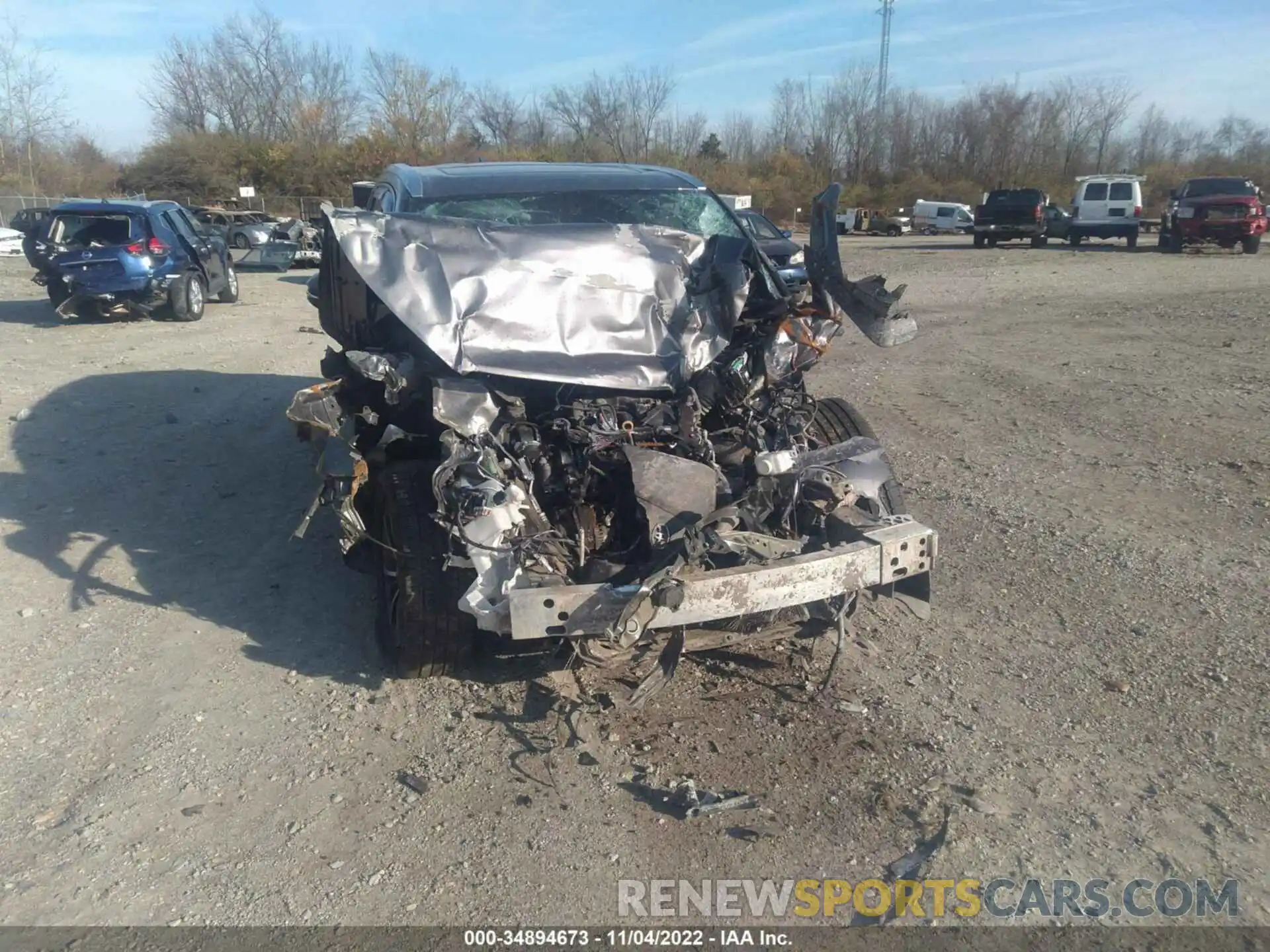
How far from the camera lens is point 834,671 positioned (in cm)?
395

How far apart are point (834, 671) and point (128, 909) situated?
261 cm

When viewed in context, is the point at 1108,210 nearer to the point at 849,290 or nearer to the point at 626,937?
the point at 849,290

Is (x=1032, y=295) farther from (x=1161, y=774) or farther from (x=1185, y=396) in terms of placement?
(x=1161, y=774)

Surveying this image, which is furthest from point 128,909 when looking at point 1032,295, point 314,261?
point 314,261

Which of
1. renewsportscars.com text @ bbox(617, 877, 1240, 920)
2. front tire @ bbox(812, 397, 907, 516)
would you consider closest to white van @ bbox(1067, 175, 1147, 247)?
front tire @ bbox(812, 397, 907, 516)

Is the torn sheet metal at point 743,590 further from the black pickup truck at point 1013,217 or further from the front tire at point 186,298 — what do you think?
the black pickup truck at point 1013,217

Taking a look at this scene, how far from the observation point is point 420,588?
3.76 metres

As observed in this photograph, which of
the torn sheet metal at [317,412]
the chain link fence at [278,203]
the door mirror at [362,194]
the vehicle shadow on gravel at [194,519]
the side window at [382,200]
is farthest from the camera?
the chain link fence at [278,203]

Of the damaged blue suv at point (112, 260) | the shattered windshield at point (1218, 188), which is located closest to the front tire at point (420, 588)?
the damaged blue suv at point (112, 260)

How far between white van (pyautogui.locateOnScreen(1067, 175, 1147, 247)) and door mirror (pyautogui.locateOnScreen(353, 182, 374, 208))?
26.3 metres

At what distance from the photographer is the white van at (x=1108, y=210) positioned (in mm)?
27469

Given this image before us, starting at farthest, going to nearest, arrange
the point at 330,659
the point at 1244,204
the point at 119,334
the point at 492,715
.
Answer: the point at 1244,204, the point at 119,334, the point at 330,659, the point at 492,715

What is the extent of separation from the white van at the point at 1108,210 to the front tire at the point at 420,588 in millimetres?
28524

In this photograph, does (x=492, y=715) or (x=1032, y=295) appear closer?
(x=492, y=715)
